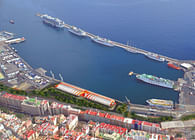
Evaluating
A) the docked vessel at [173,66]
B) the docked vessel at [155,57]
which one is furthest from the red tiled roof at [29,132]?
the docked vessel at [155,57]

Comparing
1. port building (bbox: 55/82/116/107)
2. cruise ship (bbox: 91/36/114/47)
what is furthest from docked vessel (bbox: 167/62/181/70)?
port building (bbox: 55/82/116/107)

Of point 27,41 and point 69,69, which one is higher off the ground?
point 27,41

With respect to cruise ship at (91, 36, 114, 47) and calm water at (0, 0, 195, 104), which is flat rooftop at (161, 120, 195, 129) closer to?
calm water at (0, 0, 195, 104)

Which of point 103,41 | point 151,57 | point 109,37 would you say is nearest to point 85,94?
point 151,57

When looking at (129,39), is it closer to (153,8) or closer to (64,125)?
(153,8)

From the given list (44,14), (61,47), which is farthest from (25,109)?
(44,14)

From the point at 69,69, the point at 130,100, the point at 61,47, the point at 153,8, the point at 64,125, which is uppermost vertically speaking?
the point at 153,8

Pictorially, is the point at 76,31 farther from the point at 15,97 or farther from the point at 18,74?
the point at 15,97
